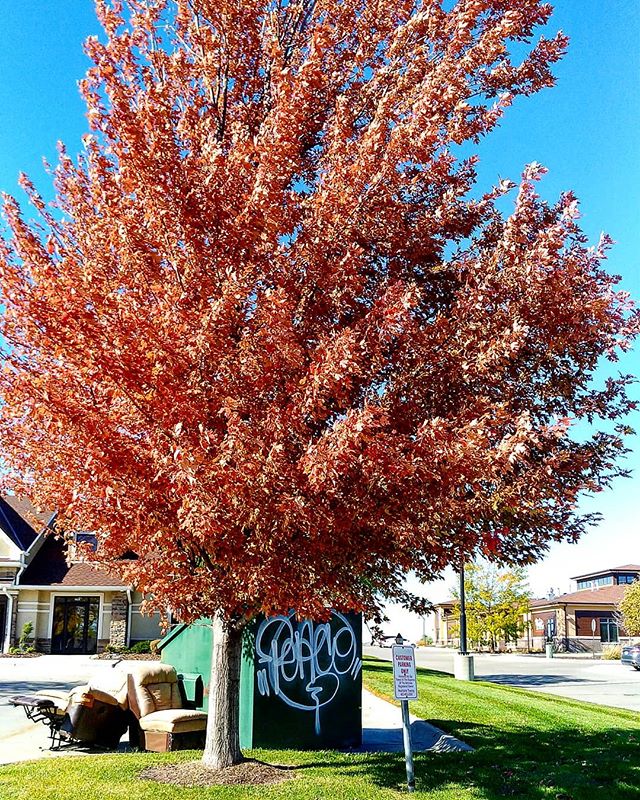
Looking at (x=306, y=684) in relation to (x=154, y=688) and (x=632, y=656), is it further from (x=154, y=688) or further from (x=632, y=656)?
(x=632, y=656)

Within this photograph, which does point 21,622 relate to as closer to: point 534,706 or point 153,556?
point 534,706

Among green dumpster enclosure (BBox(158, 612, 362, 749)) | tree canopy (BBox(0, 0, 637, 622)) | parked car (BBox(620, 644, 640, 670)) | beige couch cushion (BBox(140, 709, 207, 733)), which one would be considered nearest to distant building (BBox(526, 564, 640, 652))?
parked car (BBox(620, 644, 640, 670))

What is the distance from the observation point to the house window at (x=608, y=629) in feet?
225

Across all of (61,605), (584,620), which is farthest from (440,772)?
(584,620)

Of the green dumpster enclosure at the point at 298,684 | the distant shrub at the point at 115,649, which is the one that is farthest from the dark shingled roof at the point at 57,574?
the green dumpster enclosure at the point at 298,684

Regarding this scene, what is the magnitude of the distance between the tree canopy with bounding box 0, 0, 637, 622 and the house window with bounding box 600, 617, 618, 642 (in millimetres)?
66805

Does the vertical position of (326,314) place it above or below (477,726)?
above

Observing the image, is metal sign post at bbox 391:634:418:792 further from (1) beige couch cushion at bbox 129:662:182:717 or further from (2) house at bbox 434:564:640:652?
(2) house at bbox 434:564:640:652

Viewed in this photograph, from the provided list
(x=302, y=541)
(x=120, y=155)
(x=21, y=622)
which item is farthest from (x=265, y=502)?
(x=21, y=622)

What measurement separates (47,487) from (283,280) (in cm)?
345

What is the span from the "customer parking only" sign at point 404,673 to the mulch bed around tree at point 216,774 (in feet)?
6.12

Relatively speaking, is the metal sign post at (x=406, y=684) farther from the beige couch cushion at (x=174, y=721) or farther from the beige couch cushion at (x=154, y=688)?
the beige couch cushion at (x=154, y=688)

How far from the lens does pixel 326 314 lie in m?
7.96

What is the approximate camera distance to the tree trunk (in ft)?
30.7
